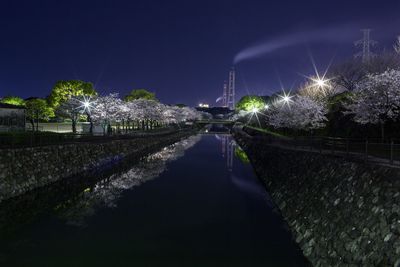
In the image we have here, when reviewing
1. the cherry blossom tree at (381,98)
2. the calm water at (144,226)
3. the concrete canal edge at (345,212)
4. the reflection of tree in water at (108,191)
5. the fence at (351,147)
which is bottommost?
the calm water at (144,226)

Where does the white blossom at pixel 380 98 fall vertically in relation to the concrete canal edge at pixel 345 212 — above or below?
above

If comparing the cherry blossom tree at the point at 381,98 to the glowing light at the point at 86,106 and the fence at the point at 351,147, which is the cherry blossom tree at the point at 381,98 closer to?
the fence at the point at 351,147

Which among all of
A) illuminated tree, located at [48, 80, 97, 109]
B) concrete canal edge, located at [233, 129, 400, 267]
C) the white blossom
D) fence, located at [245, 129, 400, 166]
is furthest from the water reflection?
illuminated tree, located at [48, 80, 97, 109]

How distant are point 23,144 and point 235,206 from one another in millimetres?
16935

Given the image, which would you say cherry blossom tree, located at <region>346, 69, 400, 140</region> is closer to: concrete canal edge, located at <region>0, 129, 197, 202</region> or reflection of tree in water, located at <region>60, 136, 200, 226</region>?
reflection of tree in water, located at <region>60, 136, 200, 226</region>

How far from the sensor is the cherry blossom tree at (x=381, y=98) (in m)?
26.5

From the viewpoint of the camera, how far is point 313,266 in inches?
515

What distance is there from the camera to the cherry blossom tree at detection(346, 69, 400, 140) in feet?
87.1

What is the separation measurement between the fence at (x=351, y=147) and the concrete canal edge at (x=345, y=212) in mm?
1396

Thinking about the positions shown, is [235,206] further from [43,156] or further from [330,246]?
[43,156]

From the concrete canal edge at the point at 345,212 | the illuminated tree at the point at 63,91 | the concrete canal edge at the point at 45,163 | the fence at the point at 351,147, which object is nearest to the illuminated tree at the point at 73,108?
the illuminated tree at the point at 63,91

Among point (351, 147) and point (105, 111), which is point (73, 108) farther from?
point (351, 147)

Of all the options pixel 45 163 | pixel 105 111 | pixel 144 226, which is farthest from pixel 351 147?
pixel 105 111

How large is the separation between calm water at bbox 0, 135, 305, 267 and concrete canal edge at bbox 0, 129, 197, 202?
1.17m
